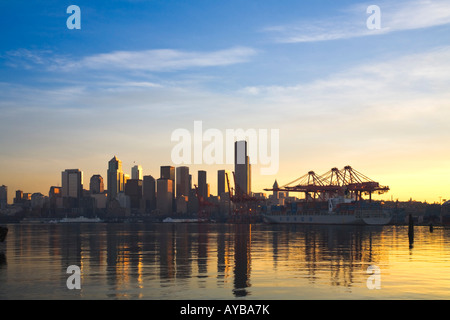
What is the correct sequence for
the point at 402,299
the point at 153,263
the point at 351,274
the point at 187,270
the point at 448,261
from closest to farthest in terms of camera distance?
the point at 402,299 < the point at 351,274 < the point at 187,270 < the point at 153,263 < the point at 448,261

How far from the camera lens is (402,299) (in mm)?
27250

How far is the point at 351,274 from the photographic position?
37.3m
